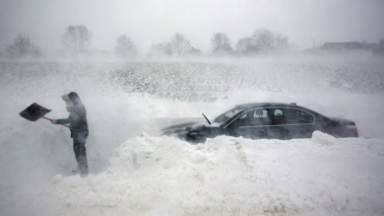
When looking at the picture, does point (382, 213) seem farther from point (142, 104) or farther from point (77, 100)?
point (142, 104)

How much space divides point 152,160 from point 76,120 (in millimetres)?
1479

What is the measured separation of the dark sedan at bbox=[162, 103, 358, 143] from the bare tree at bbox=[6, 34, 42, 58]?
4.71 meters

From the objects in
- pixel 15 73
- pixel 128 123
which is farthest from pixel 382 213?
pixel 15 73

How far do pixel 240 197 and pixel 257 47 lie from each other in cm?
649

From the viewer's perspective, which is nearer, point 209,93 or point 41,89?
point 41,89

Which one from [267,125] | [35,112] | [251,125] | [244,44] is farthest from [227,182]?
[244,44]

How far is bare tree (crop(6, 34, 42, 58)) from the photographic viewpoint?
5602 millimetres

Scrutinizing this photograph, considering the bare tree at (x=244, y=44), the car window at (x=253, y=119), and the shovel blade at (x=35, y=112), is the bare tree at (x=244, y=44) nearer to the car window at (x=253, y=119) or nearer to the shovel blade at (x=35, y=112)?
the car window at (x=253, y=119)

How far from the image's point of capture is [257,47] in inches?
305

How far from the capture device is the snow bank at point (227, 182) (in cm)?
231

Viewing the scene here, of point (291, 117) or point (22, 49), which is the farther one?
point (22, 49)

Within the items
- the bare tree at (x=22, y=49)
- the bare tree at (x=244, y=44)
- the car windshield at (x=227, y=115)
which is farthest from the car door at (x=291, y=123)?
the bare tree at (x=22, y=49)

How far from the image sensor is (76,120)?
3.43 meters

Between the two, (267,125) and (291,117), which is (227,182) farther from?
(291,117)
